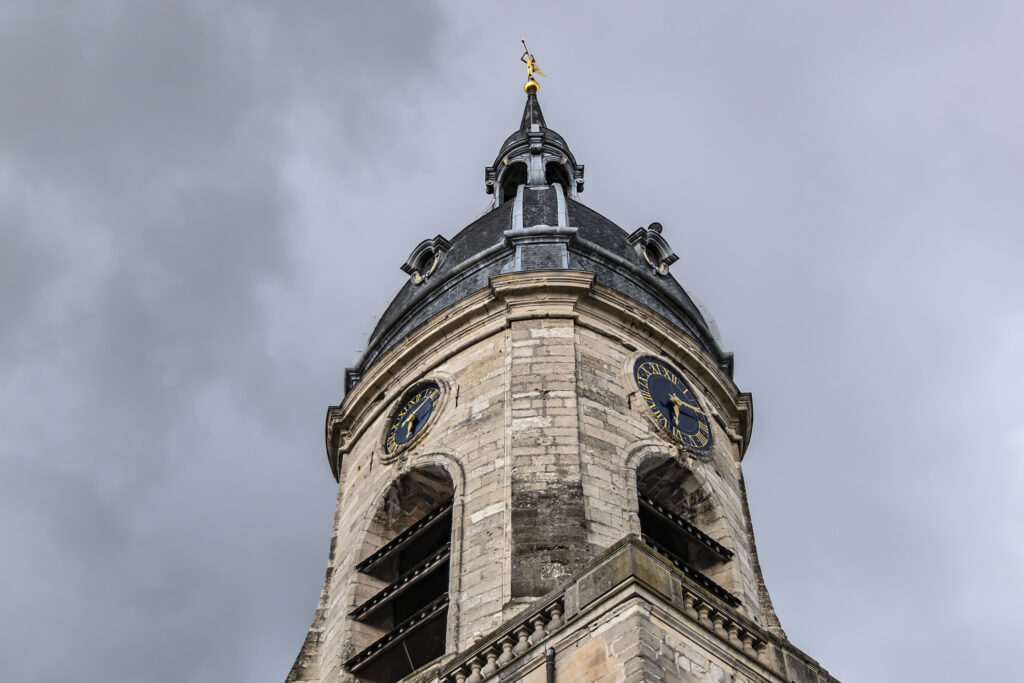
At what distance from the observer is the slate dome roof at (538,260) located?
80.1 feet

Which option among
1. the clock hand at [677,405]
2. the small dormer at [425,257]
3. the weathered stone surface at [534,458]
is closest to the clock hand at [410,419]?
the weathered stone surface at [534,458]

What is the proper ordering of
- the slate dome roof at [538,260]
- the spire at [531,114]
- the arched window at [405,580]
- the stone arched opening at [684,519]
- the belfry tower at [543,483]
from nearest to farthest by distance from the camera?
1. the belfry tower at [543,483]
2. the arched window at [405,580]
3. the stone arched opening at [684,519]
4. the slate dome roof at [538,260]
5. the spire at [531,114]

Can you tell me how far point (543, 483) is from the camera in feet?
61.7

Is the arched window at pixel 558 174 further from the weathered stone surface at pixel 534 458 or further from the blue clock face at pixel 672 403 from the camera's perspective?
the blue clock face at pixel 672 403

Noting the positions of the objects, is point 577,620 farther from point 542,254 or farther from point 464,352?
point 542,254

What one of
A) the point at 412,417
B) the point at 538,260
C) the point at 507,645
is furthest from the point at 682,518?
the point at 538,260

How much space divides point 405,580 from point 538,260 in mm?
6618

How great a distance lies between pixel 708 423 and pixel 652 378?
112 cm

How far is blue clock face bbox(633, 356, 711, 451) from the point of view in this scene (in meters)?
21.3

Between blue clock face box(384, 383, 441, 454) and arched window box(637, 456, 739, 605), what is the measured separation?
133 inches

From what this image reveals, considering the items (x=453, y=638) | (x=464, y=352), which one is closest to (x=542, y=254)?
(x=464, y=352)

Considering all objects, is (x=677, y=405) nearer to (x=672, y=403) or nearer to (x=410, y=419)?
(x=672, y=403)

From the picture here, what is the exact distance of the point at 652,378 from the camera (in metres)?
22.2

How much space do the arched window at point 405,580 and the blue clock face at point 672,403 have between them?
10.5 ft
